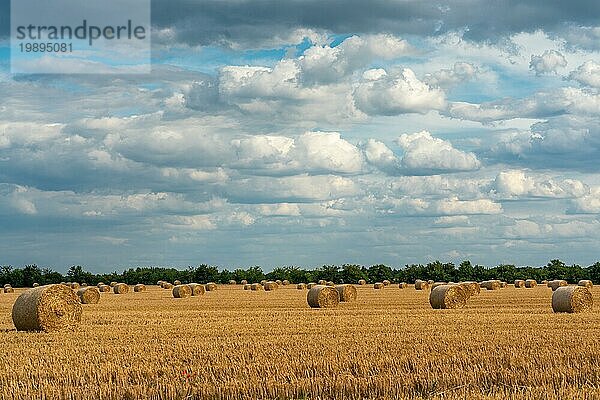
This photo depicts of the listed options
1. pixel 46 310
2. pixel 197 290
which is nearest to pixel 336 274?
pixel 197 290

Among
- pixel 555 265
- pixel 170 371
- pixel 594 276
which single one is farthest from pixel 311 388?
pixel 555 265

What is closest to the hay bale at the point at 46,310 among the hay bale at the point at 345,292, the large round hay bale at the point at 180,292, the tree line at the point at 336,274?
the hay bale at the point at 345,292

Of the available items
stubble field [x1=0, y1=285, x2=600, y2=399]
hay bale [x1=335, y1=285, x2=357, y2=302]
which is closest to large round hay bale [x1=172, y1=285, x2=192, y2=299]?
hay bale [x1=335, y1=285, x2=357, y2=302]

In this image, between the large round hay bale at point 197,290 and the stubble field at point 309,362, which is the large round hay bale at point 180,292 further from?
the stubble field at point 309,362

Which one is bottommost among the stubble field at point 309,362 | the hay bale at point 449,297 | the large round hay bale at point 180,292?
the stubble field at point 309,362

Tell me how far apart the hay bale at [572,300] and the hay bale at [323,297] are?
8.93 meters

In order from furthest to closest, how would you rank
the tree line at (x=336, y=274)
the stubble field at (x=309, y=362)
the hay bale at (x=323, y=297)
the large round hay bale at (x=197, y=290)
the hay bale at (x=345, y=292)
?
the tree line at (x=336, y=274) < the large round hay bale at (x=197, y=290) < the hay bale at (x=345, y=292) < the hay bale at (x=323, y=297) < the stubble field at (x=309, y=362)

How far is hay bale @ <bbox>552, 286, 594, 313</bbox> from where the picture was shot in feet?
92.4

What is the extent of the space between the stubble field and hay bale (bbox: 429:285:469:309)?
955 cm

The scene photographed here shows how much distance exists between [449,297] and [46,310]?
15.8 meters

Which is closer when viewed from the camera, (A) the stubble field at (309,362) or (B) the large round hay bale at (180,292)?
(A) the stubble field at (309,362)

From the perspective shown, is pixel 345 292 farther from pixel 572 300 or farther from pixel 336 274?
pixel 336 274

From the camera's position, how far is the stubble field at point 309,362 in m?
11.9

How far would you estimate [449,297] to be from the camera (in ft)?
102
